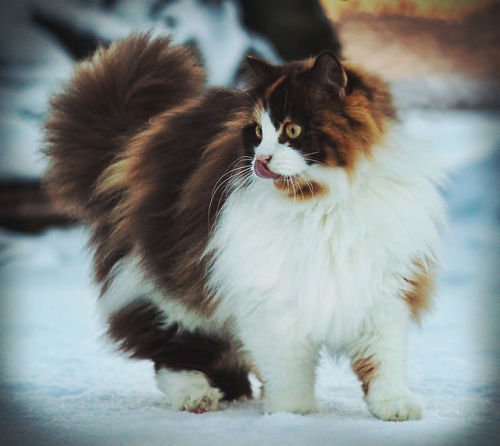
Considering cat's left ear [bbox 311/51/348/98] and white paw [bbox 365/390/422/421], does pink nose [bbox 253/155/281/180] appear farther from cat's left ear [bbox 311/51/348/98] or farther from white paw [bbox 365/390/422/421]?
white paw [bbox 365/390/422/421]

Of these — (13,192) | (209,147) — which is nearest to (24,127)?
(13,192)

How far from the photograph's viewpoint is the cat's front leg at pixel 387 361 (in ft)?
4.94

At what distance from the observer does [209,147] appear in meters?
Result: 1.66

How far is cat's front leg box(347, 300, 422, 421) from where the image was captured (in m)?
1.51

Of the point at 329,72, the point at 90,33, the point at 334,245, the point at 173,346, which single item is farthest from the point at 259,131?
the point at 90,33

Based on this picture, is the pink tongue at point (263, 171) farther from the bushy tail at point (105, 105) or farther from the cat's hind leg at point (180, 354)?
the bushy tail at point (105, 105)

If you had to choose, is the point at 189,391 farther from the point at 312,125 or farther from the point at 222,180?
the point at 312,125

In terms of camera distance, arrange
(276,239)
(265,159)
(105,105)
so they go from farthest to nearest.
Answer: (105,105), (276,239), (265,159)

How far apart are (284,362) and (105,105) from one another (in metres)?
0.92

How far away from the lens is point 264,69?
153cm

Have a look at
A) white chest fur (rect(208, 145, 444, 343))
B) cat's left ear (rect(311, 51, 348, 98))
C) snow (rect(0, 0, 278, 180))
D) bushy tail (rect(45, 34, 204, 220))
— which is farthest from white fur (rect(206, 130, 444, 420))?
snow (rect(0, 0, 278, 180))

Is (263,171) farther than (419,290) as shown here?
No

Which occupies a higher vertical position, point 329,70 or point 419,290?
point 329,70

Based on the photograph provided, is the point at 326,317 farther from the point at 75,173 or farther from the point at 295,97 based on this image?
the point at 75,173
